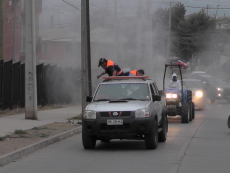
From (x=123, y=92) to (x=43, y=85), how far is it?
44.0 ft

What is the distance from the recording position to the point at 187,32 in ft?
235

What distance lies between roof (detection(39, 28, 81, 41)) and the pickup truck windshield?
85.1ft

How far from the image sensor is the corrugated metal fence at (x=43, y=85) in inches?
732

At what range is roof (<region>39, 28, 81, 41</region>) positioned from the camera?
131ft

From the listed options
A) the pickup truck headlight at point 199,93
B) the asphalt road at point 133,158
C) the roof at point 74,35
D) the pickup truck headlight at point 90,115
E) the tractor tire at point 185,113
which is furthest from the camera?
the roof at point 74,35

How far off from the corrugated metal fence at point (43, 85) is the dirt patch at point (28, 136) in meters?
4.27

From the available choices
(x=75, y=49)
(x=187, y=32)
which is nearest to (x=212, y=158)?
(x=75, y=49)

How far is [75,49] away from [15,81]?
21360 millimetres

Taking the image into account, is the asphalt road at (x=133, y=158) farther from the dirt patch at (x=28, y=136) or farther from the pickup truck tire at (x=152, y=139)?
the dirt patch at (x=28, y=136)

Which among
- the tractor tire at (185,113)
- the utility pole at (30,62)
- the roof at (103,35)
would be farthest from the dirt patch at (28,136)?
the roof at (103,35)

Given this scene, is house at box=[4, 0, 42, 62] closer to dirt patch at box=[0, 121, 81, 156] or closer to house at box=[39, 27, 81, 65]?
house at box=[39, 27, 81, 65]

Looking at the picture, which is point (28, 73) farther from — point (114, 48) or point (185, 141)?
point (114, 48)

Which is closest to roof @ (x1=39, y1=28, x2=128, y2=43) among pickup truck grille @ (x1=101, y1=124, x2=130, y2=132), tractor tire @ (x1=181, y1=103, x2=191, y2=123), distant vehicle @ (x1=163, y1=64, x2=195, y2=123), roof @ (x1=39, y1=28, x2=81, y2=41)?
roof @ (x1=39, y1=28, x2=81, y2=41)

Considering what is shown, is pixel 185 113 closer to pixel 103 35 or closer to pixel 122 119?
pixel 122 119
